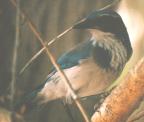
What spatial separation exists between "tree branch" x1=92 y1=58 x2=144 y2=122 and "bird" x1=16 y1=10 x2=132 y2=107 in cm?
7

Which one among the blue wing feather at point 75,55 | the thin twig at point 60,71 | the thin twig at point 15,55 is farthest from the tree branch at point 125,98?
the thin twig at point 15,55

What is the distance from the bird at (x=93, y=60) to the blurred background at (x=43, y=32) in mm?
19

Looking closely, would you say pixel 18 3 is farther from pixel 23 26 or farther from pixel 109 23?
pixel 109 23

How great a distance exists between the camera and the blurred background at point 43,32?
1.48m

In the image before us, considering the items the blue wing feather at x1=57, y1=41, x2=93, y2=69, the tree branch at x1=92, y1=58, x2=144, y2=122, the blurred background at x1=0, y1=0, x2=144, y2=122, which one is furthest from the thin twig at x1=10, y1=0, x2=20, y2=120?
the tree branch at x1=92, y1=58, x2=144, y2=122

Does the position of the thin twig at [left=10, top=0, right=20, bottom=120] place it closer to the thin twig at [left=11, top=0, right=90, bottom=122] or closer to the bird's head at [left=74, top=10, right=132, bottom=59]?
the thin twig at [left=11, top=0, right=90, bottom=122]

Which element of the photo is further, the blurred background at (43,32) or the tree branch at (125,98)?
the blurred background at (43,32)

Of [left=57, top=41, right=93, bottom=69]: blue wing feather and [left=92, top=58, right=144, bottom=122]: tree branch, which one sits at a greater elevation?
[left=57, top=41, right=93, bottom=69]: blue wing feather

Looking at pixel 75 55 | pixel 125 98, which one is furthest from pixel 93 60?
pixel 125 98

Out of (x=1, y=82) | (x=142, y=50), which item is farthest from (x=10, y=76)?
(x=142, y=50)

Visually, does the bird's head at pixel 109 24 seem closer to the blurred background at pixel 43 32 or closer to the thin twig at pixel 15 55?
the blurred background at pixel 43 32

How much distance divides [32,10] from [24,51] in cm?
13

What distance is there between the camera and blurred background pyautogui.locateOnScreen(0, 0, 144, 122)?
1.48m

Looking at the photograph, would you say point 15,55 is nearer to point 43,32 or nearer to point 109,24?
point 43,32
